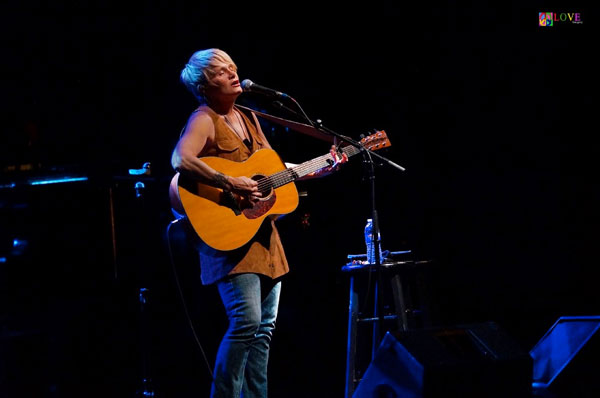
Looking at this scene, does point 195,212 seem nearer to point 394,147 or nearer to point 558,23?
point 394,147

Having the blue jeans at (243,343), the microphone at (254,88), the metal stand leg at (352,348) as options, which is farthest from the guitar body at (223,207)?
the metal stand leg at (352,348)

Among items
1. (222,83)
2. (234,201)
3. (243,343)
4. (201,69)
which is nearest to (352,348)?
(243,343)

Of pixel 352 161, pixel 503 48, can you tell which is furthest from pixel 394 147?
pixel 503 48

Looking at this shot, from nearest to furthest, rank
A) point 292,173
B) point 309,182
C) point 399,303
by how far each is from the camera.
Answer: point 292,173 → point 399,303 → point 309,182

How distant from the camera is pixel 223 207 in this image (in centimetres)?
279

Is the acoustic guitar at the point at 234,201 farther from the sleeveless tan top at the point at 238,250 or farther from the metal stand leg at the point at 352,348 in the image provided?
the metal stand leg at the point at 352,348

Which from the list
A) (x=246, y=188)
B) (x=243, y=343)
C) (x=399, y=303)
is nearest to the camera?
(x=243, y=343)

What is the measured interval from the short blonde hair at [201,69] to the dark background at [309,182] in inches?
32.2

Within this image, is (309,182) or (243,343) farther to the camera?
(309,182)

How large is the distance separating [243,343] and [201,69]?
145cm

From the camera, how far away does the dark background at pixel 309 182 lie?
3.85 meters

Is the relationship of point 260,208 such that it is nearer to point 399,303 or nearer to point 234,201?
point 234,201

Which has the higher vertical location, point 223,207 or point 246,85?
point 246,85

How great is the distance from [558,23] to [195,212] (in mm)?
4430
